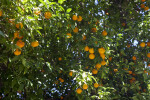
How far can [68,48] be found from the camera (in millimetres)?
3338

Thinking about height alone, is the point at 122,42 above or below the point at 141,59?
above

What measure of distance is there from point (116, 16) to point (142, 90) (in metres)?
1.82

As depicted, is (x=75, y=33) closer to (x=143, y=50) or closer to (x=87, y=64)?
(x=87, y=64)

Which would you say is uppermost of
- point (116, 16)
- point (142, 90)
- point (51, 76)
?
point (116, 16)

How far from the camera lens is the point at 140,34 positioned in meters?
3.70

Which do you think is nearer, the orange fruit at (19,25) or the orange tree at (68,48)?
the orange fruit at (19,25)

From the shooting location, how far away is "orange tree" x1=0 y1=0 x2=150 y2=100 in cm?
199

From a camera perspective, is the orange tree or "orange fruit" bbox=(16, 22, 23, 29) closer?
"orange fruit" bbox=(16, 22, 23, 29)

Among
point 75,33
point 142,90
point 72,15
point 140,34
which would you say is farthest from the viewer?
point 142,90

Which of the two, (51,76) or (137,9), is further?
(137,9)

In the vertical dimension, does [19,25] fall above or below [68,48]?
below

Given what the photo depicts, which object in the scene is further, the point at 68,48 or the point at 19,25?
the point at 68,48

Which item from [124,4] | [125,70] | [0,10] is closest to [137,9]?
[124,4]

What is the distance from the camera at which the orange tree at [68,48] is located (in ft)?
6.53
